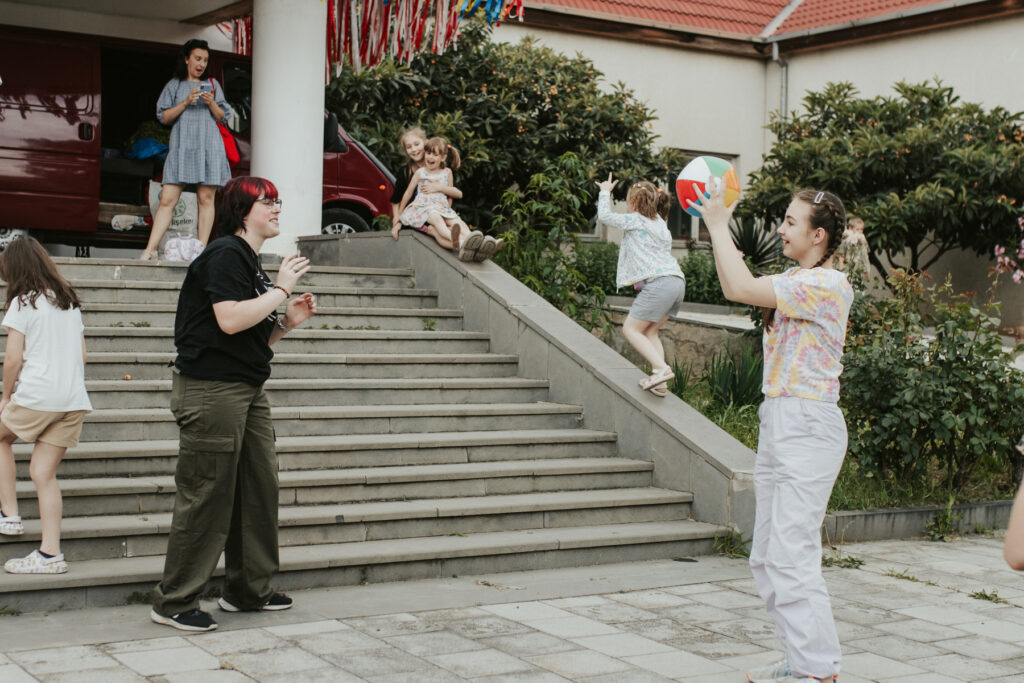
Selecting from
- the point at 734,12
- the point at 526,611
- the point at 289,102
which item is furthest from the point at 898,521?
the point at 734,12

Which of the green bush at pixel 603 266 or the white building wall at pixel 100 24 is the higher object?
the white building wall at pixel 100 24

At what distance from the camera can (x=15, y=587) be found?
523cm

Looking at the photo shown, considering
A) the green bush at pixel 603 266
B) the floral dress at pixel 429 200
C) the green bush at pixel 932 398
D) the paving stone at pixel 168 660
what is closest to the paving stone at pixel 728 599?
the green bush at pixel 932 398

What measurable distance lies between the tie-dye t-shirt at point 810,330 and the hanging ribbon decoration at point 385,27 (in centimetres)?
701

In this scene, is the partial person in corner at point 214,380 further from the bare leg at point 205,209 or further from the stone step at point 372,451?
the bare leg at point 205,209

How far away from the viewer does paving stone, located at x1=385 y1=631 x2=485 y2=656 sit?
196 inches

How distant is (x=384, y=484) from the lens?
271 inches

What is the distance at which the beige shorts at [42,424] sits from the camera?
5.45 m

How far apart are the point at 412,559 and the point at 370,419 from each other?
5.07ft

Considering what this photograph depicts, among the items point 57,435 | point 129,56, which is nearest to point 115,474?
point 57,435

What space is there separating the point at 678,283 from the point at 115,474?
12.5 ft

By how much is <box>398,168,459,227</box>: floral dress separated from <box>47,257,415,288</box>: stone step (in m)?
0.52

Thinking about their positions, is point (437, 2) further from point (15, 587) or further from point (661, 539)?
point (15, 587)

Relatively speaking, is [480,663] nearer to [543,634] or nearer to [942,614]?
[543,634]
